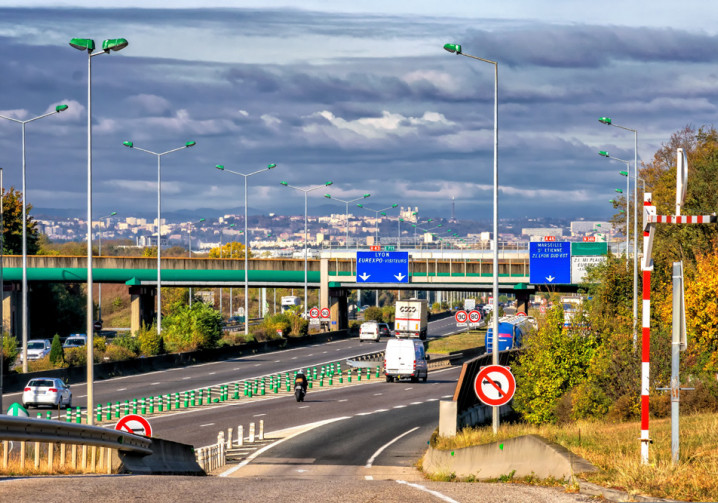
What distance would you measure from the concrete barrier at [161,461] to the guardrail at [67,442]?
175 millimetres

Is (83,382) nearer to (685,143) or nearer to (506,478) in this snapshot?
(506,478)

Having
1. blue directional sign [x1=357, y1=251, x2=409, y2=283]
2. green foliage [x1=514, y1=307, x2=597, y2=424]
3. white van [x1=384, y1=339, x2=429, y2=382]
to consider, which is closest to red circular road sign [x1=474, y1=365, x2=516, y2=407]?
green foliage [x1=514, y1=307, x2=597, y2=424]

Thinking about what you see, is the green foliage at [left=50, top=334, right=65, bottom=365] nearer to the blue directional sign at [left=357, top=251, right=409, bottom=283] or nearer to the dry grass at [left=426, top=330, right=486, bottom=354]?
the dry grass at [left=426, top=330, right=486, bottom=354]

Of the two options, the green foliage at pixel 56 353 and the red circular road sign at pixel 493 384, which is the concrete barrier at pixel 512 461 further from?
the green foliage at pixel 56 353

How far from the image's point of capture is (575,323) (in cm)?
3878

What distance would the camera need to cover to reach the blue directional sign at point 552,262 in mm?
73750

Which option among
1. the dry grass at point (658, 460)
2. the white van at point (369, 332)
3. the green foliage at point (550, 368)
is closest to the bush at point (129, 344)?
the white van at point (369, 332)

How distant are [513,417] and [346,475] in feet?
65.2

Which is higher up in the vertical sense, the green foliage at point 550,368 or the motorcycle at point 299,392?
the green foliage at point 550,368

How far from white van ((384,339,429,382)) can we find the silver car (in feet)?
62.6

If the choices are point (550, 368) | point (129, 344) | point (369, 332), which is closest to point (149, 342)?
point (129, 344)

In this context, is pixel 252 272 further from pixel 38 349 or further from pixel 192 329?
pixel 38 349

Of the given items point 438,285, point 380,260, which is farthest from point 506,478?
point 438,285

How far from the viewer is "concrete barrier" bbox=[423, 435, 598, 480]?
15.8 m
